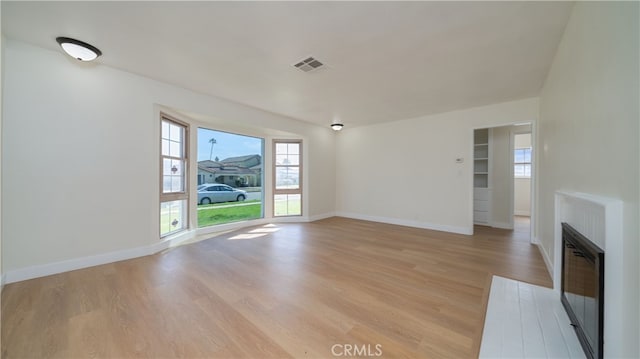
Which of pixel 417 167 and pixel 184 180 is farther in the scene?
pixel 417 167

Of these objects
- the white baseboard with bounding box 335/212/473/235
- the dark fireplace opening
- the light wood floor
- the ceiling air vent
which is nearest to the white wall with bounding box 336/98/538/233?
the white baseboard with bounding box 335/212/473/235

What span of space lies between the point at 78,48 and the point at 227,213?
11.5ft

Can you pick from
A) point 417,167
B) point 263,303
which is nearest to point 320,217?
point 417,167

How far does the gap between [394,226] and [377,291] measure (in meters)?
3.24

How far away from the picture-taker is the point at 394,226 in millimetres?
5254

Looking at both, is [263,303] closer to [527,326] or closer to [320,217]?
[527,326]

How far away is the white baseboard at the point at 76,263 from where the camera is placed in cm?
239

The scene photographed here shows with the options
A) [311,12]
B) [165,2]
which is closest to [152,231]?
[165,2]

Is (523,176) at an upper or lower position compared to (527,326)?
upper

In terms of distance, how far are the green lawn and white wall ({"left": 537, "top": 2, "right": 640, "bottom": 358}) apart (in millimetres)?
5165

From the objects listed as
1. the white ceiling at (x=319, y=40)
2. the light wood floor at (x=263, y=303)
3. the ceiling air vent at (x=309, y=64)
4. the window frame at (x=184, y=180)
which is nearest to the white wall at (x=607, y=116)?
the white ceiling at (x=319, y=40)

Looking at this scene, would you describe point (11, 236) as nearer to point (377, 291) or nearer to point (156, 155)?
point (156, 155)

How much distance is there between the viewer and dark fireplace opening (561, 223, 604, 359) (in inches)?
45.7

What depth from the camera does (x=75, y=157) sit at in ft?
8.79
